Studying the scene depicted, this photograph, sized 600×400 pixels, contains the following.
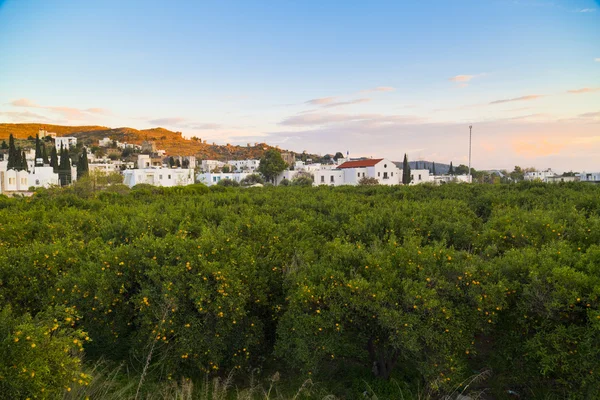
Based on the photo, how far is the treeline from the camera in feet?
18.1

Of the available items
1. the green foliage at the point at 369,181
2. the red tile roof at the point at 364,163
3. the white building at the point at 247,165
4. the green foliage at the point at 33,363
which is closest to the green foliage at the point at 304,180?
the red tile roof at the point at 364,163

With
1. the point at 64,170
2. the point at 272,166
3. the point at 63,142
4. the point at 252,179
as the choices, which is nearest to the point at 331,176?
the point at 272,166

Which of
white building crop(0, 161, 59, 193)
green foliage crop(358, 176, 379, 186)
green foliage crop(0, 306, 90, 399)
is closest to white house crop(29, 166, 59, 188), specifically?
white building crop(0, 161, 59, 193)

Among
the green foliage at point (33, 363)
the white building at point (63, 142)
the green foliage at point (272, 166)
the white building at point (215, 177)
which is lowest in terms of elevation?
the green foliage at point (33, 363)

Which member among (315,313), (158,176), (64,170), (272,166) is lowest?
(315,313)

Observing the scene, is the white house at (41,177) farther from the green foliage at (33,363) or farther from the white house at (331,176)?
the green foliage at (33,363)

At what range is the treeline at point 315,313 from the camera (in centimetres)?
551

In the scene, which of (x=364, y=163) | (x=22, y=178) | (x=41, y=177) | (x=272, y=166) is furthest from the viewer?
(x=272, y=166)

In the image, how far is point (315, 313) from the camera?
6336 mm

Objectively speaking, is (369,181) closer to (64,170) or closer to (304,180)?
(304,180)

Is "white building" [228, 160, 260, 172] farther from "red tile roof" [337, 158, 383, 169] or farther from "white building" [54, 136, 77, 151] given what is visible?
"white building" [54, 136, 77, 151]

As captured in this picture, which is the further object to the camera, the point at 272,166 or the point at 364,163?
the point at 272,166

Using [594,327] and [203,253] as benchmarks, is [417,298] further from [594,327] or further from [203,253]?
[203,253]

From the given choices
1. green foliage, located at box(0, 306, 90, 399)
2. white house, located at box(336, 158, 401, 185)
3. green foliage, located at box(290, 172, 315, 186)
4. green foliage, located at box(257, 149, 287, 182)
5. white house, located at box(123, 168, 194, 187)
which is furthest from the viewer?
green foliage, located at box(257, 149, 287, 182)
